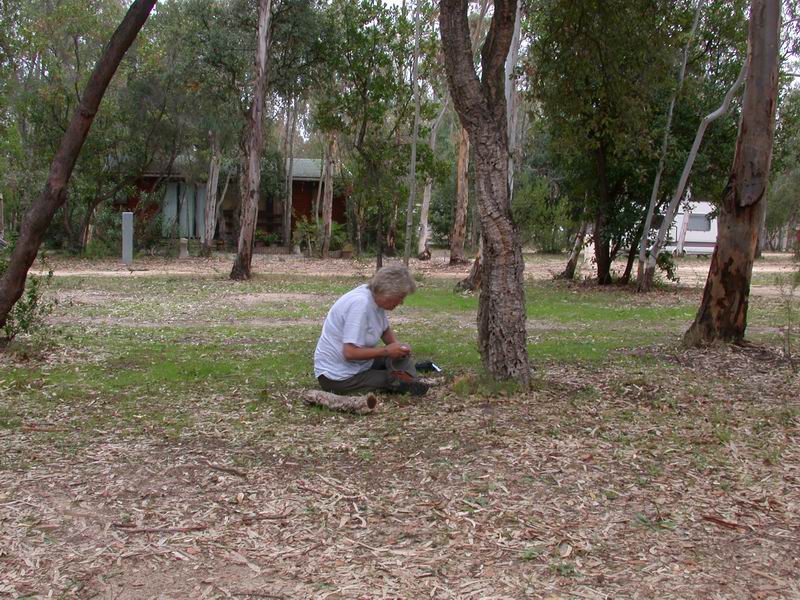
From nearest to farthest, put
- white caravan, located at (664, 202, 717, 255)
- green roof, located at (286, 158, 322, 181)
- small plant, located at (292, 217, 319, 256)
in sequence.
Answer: small plant, located at (292, 217, 319, 256) < green roof, located at (286, 158, 322, 181) < white caravan, located at (664, 202, 717, 255)

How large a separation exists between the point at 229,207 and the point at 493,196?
31.7m

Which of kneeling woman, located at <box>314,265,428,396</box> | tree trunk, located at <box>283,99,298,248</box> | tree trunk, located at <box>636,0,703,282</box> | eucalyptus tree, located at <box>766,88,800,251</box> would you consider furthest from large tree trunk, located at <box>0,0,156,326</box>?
tree trunk, located at <box>283,99,298,248</box>

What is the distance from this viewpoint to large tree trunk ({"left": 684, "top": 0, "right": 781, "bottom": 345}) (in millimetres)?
8719

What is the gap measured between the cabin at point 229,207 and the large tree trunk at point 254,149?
12.6 meters

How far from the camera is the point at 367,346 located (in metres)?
6.33

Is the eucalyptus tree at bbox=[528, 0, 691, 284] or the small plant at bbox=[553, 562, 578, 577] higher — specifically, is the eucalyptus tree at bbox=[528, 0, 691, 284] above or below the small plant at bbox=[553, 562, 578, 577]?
above

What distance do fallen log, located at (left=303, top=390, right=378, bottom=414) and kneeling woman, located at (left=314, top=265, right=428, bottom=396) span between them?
22 centimetres

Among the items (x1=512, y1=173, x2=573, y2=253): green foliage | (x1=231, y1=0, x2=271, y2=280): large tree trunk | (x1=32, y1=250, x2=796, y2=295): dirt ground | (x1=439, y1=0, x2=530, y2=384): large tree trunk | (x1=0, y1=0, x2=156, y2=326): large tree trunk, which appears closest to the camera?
(x1=439, y1=0, x2=530, y2=384): large tree trunk

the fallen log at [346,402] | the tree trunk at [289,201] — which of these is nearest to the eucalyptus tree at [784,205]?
the tree trunk at [289,201]

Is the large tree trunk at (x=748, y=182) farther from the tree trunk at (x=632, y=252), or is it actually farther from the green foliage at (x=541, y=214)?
the green foliage at (x=541, y=214)

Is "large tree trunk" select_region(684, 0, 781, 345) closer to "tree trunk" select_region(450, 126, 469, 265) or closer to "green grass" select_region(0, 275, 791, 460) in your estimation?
"green grass" select_region(0, 275, 791, 460)

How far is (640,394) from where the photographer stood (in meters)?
6.61

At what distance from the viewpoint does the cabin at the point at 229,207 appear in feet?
112

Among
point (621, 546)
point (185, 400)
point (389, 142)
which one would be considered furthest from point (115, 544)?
point (389, 142)
